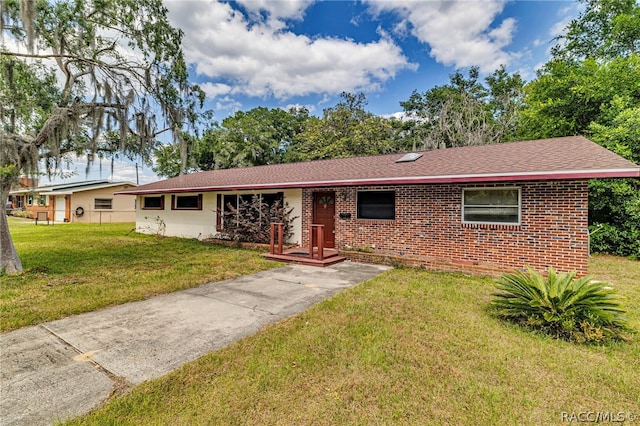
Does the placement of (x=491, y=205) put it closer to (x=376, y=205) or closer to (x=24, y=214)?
(x=376, y=205)

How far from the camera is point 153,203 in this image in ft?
49.8

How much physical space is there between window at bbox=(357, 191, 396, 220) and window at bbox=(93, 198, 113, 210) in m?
23.9

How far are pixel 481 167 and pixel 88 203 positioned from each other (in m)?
27.4

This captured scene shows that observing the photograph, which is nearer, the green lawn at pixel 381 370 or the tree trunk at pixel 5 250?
the green lawn at pixel 381 370

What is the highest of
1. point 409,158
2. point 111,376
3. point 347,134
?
point 347,134

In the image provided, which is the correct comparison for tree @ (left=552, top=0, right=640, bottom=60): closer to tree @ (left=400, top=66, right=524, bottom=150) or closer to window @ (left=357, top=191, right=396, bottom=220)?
tree @ (left=400, top=66, right=524, bottom=150)

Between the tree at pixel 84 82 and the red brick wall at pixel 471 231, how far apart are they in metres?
5.72

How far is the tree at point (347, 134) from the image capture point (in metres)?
22.8

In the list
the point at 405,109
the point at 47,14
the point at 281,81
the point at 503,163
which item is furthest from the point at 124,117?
the point at 405,109

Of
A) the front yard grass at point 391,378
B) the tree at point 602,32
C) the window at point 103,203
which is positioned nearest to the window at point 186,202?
the front yard grass at point 391,378

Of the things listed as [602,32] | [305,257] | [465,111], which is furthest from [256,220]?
[602,32]

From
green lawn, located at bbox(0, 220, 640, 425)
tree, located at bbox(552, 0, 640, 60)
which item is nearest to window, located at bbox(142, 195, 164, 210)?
green lawn, located at bbox(0, 220, 640, 425)

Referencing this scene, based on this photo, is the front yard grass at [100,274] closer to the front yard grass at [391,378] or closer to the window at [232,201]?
the window at [232,201]

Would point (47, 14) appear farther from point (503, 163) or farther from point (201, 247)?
point (503, 163)
